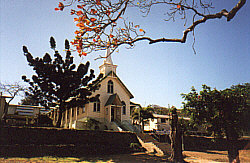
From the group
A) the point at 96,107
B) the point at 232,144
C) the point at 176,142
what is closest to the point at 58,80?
the point at 96,107

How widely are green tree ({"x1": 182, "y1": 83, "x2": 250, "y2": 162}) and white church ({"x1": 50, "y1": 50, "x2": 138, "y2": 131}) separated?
1243cm

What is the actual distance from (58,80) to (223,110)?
16.1m

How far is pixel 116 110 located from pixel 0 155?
15617 mm

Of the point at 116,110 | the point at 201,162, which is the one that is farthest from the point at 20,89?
the point at 201,162

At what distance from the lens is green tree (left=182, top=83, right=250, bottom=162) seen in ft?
34.8

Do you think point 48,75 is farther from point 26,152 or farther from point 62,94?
point 26,152

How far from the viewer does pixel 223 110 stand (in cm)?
1116

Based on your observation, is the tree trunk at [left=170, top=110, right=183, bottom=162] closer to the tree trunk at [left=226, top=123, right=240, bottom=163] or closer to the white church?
the tree trunk at [left=226, top=123, right=240, bottom=163]

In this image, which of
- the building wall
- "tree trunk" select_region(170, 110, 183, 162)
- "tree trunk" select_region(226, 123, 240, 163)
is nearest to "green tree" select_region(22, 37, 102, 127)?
the building wall

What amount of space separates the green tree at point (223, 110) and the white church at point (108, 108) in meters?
12.4

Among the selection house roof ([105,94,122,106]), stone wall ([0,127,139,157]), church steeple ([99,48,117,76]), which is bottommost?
stone wall ([0,127,139,157])

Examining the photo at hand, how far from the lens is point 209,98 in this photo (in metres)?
11.9

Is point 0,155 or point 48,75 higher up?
point 48,75

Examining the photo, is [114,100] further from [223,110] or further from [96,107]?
[223,110]
